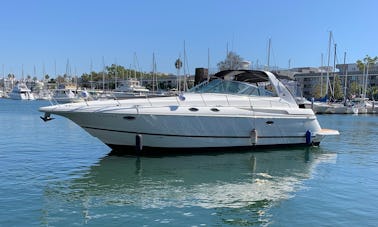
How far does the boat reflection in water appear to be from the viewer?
9.09 m

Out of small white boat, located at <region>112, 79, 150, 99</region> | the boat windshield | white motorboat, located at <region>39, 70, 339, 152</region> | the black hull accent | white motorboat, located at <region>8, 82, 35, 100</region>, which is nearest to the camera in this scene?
white motorboat, located at <region>39, 70, 339, 152</region>

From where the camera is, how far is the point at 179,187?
1138 centimetres

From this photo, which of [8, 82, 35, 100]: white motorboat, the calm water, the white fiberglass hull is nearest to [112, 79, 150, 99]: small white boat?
the white fiberglass hull

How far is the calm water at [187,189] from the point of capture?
28.7ft

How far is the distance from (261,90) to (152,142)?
18.4ft

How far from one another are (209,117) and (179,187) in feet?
16.1

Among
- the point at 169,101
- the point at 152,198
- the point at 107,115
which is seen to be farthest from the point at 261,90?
the point at 152,198

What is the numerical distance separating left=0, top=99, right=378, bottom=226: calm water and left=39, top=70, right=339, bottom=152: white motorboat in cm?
65

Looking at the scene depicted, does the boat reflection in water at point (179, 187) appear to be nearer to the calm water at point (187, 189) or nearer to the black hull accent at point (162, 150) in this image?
the calm water at point (187, 189)

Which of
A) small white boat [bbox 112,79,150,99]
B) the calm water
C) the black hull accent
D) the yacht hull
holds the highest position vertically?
small white boat [bbox 112,79,150,99]

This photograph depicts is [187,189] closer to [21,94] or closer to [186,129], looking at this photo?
[186,129]

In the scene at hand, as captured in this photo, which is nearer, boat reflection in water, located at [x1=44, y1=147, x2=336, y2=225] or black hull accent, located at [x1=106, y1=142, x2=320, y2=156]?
boat reflection in water, located at [x1=44, y1=147, x2=336, y2=225]

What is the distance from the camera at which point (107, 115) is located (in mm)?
14742

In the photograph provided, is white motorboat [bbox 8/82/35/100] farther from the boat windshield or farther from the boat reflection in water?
the boat reflection in water
